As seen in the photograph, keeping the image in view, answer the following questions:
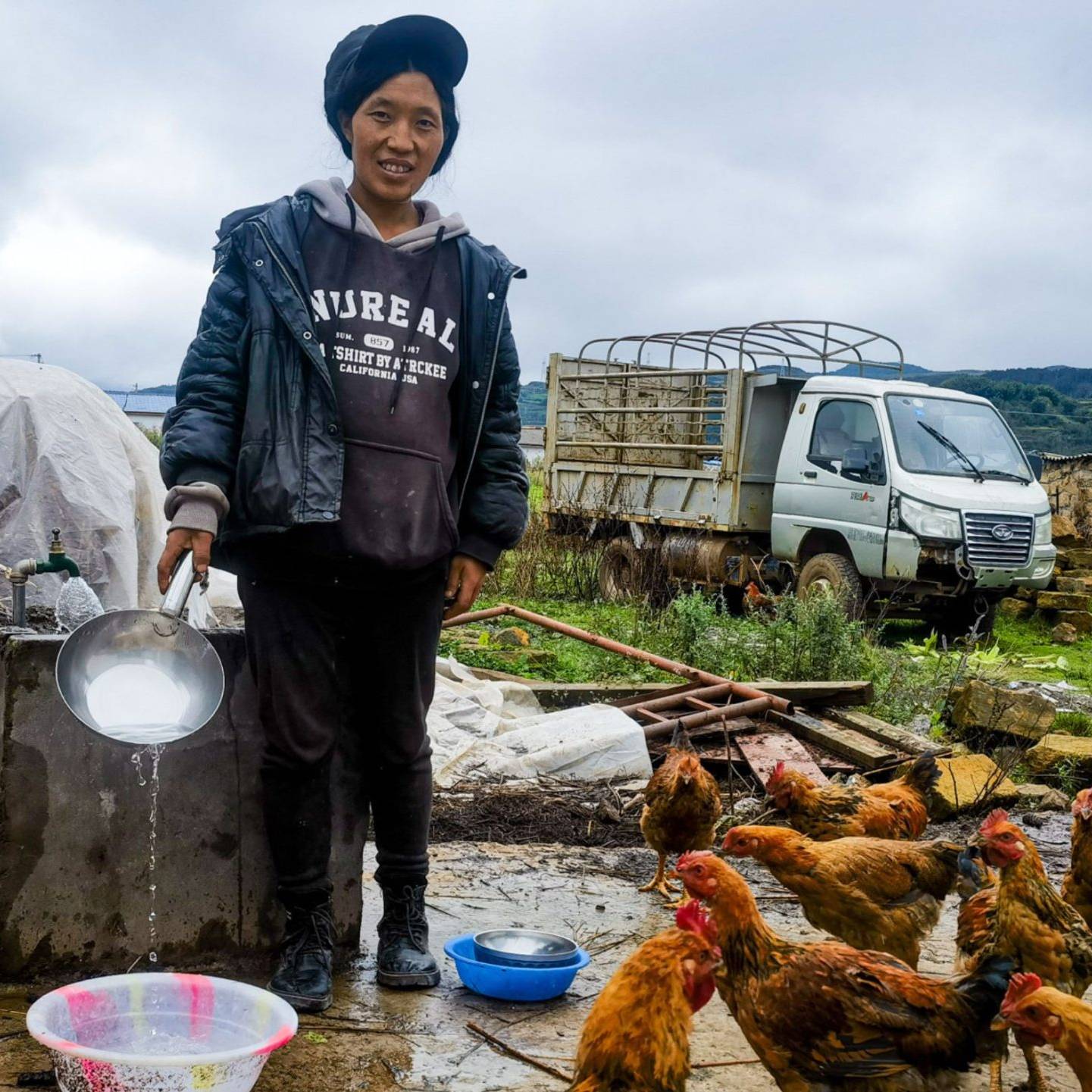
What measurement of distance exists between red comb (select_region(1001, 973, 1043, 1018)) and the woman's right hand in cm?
220

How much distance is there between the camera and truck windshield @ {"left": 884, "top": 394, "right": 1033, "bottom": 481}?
39.7 feet

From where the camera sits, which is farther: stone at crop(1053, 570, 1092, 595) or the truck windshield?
stone at crop(1053, 570, 1092, 595)

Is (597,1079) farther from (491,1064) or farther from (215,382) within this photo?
(215,382)

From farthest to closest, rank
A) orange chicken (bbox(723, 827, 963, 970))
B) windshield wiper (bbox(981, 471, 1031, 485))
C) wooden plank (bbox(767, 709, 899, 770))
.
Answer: windshield wiper (bbox(981, 471, 1031, 485))
wooden plank (bbox(767, 709, 899, 770))
orange chicken (bbox(723, 827, 963, 970))

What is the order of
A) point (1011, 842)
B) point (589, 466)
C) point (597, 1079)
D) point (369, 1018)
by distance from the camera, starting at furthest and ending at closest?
1. point (589, 466)
2. point (1011, 842)
3. point (369, 1018)
4. point (597, 1079)

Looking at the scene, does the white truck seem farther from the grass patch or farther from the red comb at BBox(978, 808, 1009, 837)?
the red comb at BBox(978, 808, 1009, 837)

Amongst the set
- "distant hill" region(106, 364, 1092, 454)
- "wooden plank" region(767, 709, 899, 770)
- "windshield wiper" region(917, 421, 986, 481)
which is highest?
"distant hill" region(106, 364, 1092, 454)

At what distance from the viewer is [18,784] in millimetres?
3182

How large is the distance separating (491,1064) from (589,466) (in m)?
13.0

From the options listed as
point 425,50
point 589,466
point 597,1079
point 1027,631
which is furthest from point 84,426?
point 1027,631

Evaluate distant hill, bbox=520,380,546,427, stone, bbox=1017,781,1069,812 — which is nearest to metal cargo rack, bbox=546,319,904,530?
stone, bbox=1017,781,1069,812

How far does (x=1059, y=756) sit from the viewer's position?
23.3ft

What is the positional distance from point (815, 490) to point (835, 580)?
110 centimetres

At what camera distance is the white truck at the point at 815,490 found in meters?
11.8
